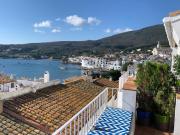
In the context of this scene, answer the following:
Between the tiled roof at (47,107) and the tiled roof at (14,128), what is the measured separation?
0.70ft

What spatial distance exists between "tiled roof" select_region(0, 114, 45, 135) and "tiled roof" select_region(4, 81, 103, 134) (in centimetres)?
21

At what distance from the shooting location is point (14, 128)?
669 centimetres

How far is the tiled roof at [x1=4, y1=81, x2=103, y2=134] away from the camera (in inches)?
290

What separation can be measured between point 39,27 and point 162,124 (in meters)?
77.4

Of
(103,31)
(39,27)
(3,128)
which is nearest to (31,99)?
(3,128)

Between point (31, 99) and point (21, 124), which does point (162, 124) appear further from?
point (31, 99)

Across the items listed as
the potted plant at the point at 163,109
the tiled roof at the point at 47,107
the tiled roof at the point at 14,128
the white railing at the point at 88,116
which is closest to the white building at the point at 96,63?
the tiled roof at the point at 47,107

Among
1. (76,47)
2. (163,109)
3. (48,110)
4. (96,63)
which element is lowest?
(96,63)

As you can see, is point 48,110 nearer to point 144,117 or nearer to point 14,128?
point 14,128

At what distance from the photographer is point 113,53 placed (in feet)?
356

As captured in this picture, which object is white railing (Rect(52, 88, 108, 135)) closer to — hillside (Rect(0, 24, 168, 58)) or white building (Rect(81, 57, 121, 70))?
hillside (Rect(0, 24, 168, 58))

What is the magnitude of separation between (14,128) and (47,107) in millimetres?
1936

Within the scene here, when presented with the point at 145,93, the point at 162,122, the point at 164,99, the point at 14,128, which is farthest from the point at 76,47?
the point at 14,128

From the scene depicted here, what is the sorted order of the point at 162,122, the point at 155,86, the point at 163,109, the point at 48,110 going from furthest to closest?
the point at 48,110 → the point at 155,86 → the point at 163,109 → the point at 162,122
